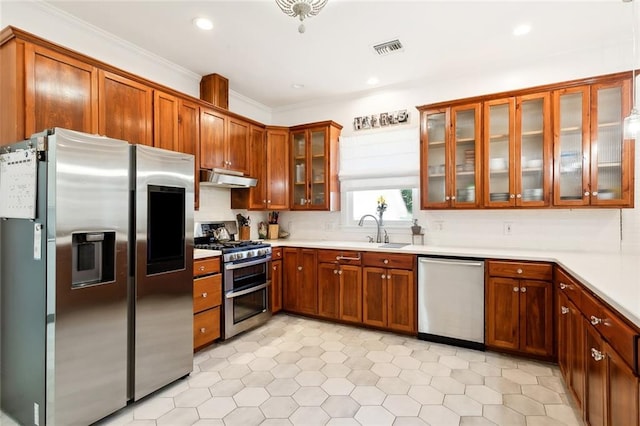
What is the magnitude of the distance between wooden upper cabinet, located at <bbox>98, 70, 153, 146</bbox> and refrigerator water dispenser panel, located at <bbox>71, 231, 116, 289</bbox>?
0.98 metres

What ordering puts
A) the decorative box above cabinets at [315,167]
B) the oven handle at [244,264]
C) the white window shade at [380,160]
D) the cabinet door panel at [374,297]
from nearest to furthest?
the oven handle at [244,264] → the cabinet door panel at [374,297] → the white window shade at [380,160] → the decorative box above cabinets at [315,167]

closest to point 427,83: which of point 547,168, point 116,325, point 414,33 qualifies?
point 414,33

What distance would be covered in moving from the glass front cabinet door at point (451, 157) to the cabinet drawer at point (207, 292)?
230cm

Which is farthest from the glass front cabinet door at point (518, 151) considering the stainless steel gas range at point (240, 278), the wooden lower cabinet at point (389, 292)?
the stainless steel gas range at point (240, 278)

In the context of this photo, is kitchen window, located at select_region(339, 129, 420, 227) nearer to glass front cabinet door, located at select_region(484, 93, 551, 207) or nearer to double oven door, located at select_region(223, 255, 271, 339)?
glass front cabinet door, located at select_region(484, 93, 551, 207)

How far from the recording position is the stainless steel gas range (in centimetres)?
320

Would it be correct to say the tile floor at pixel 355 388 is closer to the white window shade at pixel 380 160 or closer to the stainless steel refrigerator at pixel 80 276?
the stainless steel refrigerator at pixel 80 276

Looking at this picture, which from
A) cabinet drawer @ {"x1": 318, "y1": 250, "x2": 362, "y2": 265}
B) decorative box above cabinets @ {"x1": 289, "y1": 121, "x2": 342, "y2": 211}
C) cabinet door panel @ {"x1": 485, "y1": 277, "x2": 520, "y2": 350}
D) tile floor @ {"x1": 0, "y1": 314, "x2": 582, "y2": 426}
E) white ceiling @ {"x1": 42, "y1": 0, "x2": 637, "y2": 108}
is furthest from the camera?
decorative box above cabinets @ {"x1": 289, "y1": 121, "x2": 342, "y2": 211}

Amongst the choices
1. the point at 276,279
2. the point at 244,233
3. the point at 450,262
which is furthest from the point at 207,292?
the point at 450,262

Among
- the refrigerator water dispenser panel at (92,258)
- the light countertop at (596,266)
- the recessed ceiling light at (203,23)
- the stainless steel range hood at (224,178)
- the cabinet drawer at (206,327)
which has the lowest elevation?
the cabinet drawer at (206,327)

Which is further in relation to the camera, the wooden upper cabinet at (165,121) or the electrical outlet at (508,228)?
the electrical outlet at (508,228)

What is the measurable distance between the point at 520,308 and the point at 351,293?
161 centimetres

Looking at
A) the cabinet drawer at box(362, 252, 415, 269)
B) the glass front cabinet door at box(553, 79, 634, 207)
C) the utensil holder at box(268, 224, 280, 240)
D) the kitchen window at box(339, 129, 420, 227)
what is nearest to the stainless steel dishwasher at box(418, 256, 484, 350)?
the cabinet drawer at box(362, 252, 415, 269)

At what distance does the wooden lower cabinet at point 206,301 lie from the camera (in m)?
2.87
